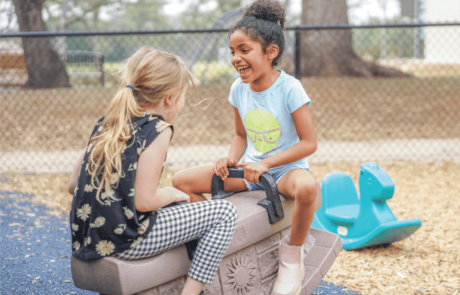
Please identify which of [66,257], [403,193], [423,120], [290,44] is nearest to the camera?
[66,257]

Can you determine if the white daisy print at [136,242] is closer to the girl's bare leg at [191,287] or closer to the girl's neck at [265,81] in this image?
the girl's bare leg at [191,287]

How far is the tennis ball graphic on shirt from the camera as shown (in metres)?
2.25

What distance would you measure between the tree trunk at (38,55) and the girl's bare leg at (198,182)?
22.5 ft

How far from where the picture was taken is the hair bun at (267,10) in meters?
2.24

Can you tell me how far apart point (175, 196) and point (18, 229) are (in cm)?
205

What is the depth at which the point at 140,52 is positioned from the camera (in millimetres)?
1796

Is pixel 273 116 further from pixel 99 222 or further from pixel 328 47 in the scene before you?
pixel 328 47

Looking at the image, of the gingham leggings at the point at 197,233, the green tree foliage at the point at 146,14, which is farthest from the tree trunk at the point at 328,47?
the green tree foliage at the point at 146,14

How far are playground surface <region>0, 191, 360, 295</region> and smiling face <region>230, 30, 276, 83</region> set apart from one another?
1.23 m

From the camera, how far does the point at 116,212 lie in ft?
5.29

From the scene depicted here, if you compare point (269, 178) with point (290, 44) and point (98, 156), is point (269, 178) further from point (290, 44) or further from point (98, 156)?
point (290, 44)

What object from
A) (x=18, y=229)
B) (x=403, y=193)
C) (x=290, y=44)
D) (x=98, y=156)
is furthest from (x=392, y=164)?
(x=290, y=44)

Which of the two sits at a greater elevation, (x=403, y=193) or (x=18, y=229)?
(x=18, y=229)

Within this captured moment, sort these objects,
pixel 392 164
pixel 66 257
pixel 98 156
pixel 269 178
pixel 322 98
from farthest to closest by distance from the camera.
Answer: pixel 322 98, pixel 392 164, pixel 66 257, pixel 269 178, pixel 98 156
